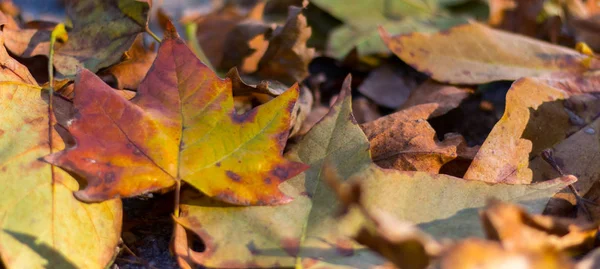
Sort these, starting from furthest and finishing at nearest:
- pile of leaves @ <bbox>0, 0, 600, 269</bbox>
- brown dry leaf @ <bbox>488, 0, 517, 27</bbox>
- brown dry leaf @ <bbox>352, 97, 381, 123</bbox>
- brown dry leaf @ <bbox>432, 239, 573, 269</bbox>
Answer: brown dry leaf @ <bbox>488, 0, 517, 27</bbox>
brown dry leaf @ <bbox>352, 97, 381, 123</bbox>
pile of leaves @ <bbox>0, 0, 600, 269</bbox>
brown dry leaf @ <bbox>432, 239, 573, 269</bbox>

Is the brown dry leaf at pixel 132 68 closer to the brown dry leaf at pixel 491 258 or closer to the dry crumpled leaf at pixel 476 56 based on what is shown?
the dry crumpled leaf at pixel 476 56

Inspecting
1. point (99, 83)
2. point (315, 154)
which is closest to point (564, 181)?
point (315, 154)

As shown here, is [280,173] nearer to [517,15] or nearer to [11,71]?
[11,71]

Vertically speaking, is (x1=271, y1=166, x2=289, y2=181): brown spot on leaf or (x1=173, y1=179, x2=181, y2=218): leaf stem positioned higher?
(x1=271, y1=166, x2=289, y2=181): brown spot on leaf

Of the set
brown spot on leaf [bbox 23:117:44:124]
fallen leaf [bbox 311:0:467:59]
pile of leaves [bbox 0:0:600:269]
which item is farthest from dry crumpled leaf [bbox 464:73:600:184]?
brown spot on leaf [bbox 23:117:44:124]

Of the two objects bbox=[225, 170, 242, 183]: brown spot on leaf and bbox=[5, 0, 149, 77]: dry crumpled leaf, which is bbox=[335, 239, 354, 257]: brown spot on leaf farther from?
bbox=[5, 0, 149, 77]: dry crumpled leaf

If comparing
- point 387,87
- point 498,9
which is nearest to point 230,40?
point 387,87
